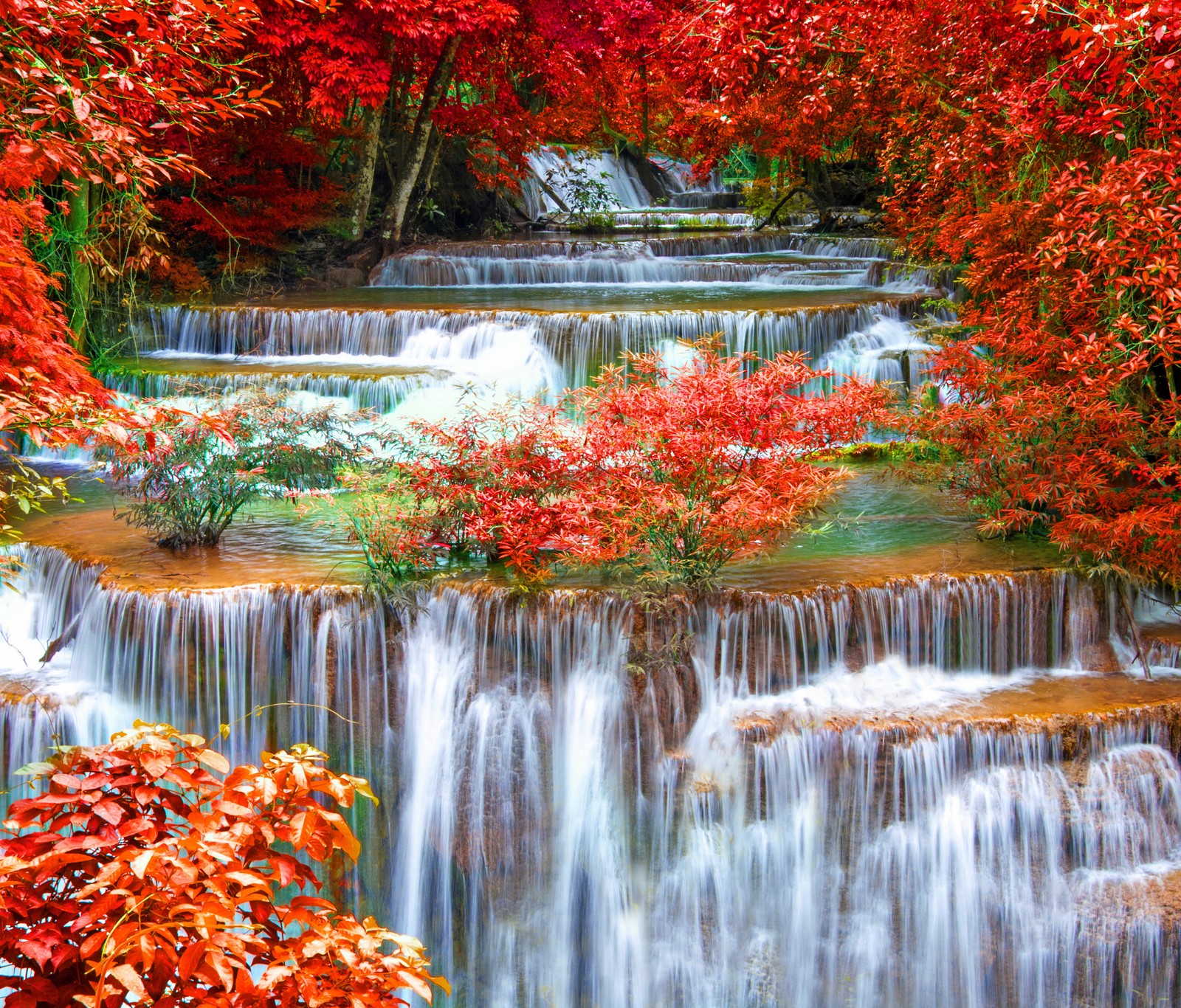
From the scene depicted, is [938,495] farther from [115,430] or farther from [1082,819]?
[115,430]

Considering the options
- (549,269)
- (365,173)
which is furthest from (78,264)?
(549,269)

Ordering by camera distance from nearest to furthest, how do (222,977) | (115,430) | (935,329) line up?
1. (222,977)
2. (115,430)
3. (935,329)

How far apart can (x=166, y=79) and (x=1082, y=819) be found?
6.15m

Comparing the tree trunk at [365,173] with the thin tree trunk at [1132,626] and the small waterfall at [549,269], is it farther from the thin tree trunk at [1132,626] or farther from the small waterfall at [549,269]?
the thin tree trunk at [1132,626]

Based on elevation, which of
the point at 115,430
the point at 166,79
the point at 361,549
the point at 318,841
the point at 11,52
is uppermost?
the point at 166,79

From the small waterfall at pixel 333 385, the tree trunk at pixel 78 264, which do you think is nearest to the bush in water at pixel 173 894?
the small waterfall at pixel 333 385

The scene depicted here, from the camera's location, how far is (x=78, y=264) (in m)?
12.1

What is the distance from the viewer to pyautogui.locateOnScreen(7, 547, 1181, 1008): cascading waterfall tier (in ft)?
19.5

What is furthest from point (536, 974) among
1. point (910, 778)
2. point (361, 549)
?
point (361, 549)

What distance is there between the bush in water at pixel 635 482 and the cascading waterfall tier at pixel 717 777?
35 cm

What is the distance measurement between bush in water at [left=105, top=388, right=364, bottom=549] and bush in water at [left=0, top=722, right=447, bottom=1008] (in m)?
4.74

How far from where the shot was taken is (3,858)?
246cm

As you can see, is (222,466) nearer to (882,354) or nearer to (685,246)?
(882,354)

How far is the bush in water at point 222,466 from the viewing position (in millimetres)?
7688
